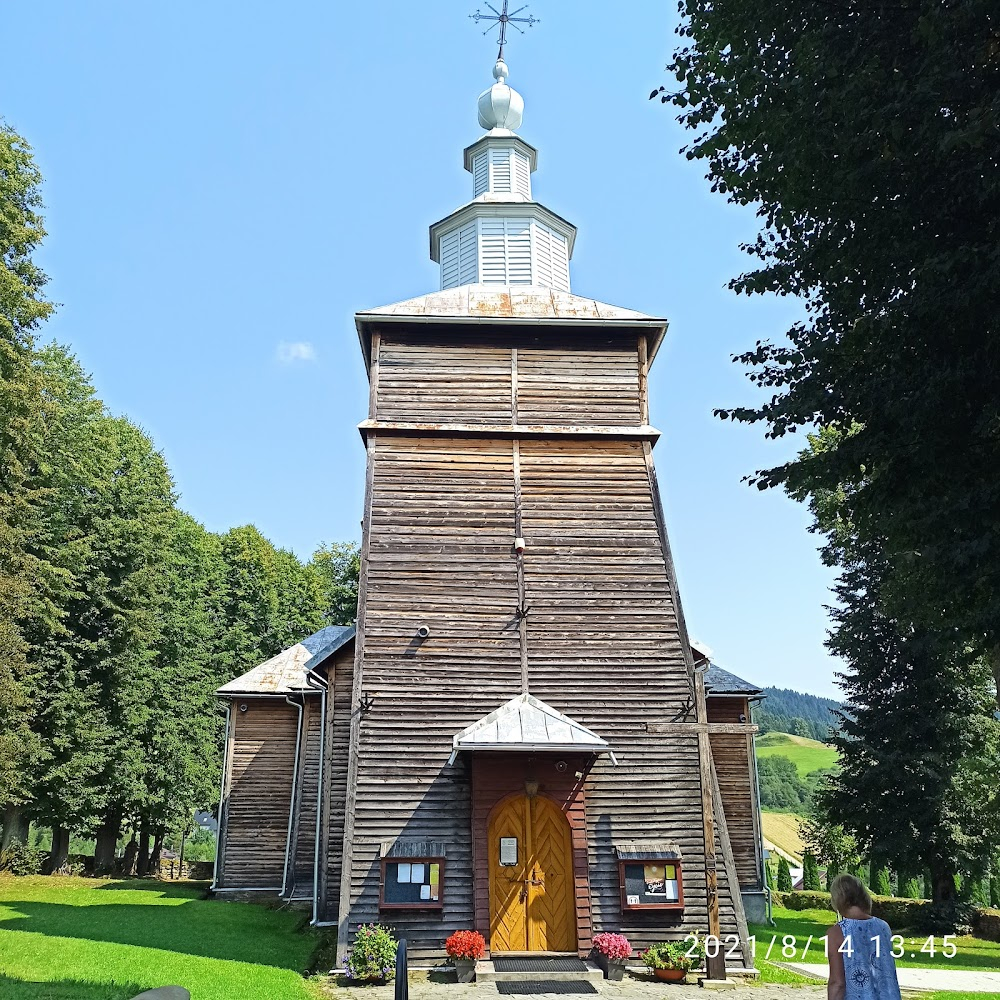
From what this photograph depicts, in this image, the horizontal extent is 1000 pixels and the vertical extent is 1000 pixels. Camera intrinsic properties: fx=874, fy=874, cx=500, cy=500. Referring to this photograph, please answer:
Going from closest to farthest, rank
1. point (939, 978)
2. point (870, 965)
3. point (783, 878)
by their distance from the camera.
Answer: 1. point (870, 965)
2. point (939, 978)
3. point (783, 878)

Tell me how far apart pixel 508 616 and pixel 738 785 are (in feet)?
32.7

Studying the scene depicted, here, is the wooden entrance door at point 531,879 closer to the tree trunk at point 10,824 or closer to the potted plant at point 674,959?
the potted plant at point 674,959

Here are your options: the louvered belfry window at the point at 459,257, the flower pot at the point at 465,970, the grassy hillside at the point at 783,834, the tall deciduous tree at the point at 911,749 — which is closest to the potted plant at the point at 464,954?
the flower pot at the point at 465,970

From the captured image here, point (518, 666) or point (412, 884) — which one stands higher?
point (518, 666)

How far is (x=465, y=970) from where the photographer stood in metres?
12.4

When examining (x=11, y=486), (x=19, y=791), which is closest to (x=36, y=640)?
(x=19, y=791)

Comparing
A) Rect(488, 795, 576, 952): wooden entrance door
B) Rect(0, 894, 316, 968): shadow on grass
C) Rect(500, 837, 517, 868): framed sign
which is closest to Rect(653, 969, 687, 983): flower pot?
Rect(488, 795, 576, 952): wooden entrance door

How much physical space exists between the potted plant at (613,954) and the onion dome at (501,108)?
20456 mm

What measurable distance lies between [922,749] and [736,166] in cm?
1733

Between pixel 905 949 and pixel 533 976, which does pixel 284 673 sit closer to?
pixel 533 976

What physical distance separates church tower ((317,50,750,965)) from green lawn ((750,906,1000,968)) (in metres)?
3.67

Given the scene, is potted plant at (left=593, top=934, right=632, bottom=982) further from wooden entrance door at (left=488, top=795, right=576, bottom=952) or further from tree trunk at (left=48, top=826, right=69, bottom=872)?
tree trunk at (left=48, top=826, right=69, bottom=872)

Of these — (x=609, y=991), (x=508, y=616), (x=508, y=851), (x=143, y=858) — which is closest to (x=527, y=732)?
(x=508, y=851)

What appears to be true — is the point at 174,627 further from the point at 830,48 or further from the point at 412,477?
the point at 830,48
